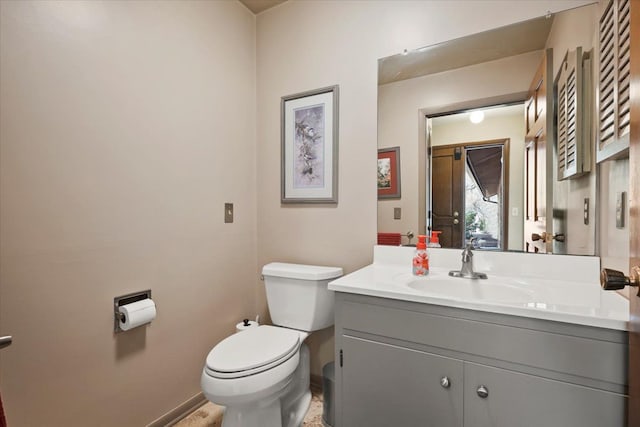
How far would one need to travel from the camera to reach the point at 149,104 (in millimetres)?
1528

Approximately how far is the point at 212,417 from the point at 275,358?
2.32 feet

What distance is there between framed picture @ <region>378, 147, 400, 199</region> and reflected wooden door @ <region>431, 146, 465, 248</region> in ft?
0.61

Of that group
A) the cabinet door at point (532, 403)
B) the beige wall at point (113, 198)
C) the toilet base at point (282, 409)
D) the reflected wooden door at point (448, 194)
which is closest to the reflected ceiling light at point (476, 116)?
the reflected wooden door at point (448, 194)

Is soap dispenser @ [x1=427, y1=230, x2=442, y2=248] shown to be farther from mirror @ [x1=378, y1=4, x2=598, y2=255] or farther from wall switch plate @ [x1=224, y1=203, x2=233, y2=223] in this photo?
wall switch plate @ [x1=224, y1=203, x2=233, y2=223]

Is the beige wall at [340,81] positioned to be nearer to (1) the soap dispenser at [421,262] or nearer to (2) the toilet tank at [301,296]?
(2) the toilet tank at [301,296]

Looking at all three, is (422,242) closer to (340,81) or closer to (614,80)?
(614,80)

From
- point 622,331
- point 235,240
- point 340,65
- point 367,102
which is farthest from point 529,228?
point 235,240

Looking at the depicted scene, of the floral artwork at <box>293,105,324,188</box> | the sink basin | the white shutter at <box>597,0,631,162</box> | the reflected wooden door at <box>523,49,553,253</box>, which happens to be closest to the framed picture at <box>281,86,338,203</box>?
the floral artwork at <box>293,105,324,188</box>

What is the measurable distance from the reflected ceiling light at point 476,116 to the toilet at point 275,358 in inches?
40.8

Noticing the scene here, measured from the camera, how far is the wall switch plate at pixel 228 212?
1.95m

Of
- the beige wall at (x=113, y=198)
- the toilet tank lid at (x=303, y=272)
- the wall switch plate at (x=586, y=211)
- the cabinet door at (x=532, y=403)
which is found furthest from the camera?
the toilet tank lid at (x=303, y=272)

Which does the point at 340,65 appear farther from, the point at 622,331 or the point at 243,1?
the point at 622,331

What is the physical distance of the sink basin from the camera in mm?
1260

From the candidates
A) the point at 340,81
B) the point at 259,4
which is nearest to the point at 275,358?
the point at 340,81
